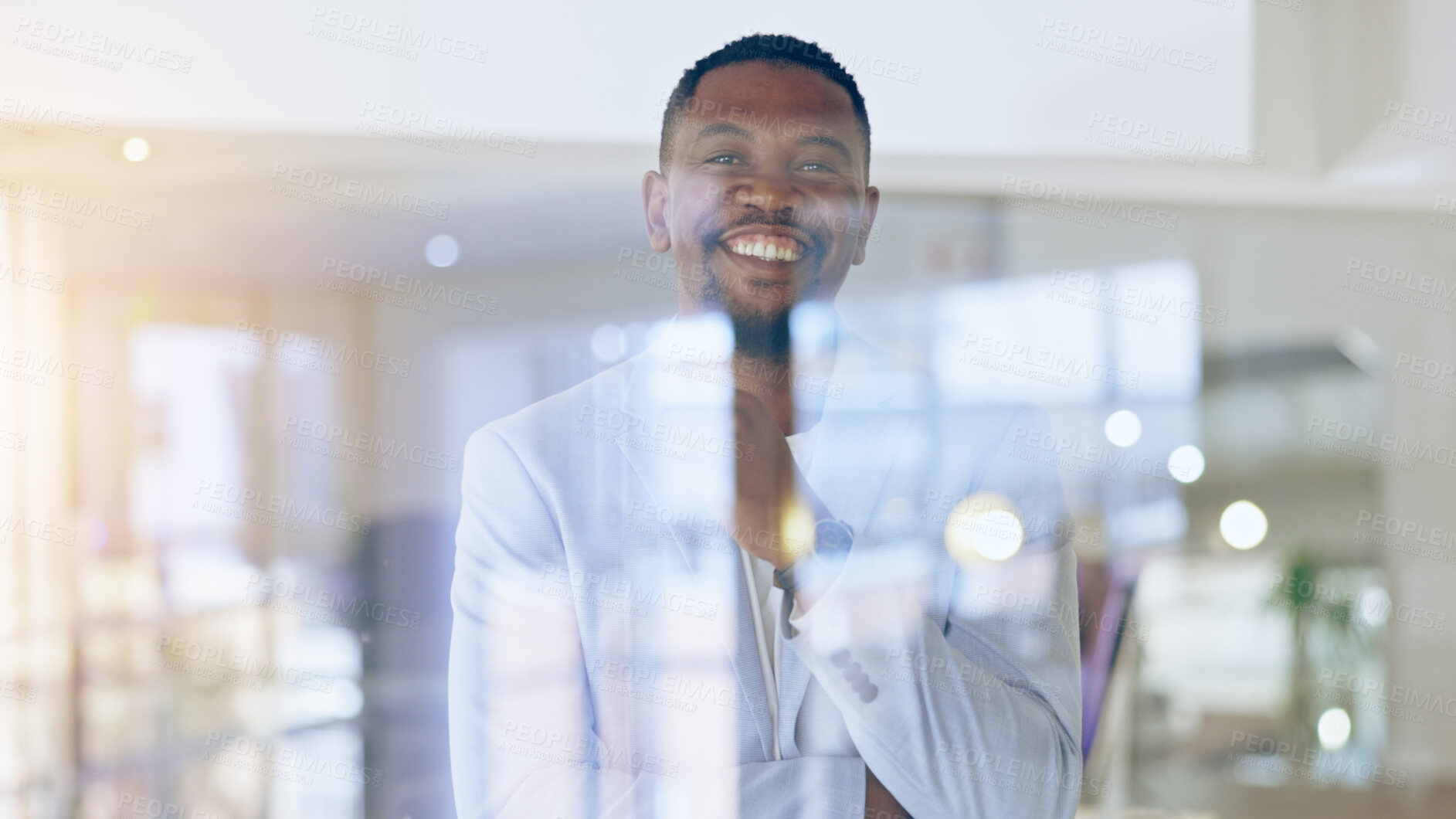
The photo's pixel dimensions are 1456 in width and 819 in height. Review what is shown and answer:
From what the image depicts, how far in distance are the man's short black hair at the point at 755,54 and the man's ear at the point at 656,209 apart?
28mm

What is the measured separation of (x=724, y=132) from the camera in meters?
1.99

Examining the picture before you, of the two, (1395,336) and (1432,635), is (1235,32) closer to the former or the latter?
(1395,336)

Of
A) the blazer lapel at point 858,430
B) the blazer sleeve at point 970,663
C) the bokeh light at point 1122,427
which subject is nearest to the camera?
the blazer sleeve at point 970,663

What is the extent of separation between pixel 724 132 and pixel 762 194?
15 cm

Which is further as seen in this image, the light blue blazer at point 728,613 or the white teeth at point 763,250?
the white teeth at point 763,250

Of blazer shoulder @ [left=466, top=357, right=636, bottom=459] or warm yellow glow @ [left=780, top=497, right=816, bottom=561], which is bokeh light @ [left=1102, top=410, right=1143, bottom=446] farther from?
blazer shoulder @ [left=466, top=357, right=636, bottom=459]

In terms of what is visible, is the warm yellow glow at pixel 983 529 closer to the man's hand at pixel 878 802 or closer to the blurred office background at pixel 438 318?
the blurred office background at pixel 438 318

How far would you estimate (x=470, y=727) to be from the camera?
6.41ft

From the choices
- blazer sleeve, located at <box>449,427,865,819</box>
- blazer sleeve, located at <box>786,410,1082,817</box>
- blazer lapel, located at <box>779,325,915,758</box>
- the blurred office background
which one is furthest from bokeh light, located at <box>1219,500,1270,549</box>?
blazer sleeve, located at <box>449,427,865,819</box>

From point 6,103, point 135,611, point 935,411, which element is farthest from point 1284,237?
point 6,103

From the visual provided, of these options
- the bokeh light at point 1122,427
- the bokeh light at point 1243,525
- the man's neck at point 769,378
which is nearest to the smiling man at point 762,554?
the man's neck at point 769,378

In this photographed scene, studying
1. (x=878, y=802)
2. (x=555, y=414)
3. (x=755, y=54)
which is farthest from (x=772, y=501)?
(x=755, y=54)

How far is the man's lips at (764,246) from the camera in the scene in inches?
78.1

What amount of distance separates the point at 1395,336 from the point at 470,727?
2196 mm
